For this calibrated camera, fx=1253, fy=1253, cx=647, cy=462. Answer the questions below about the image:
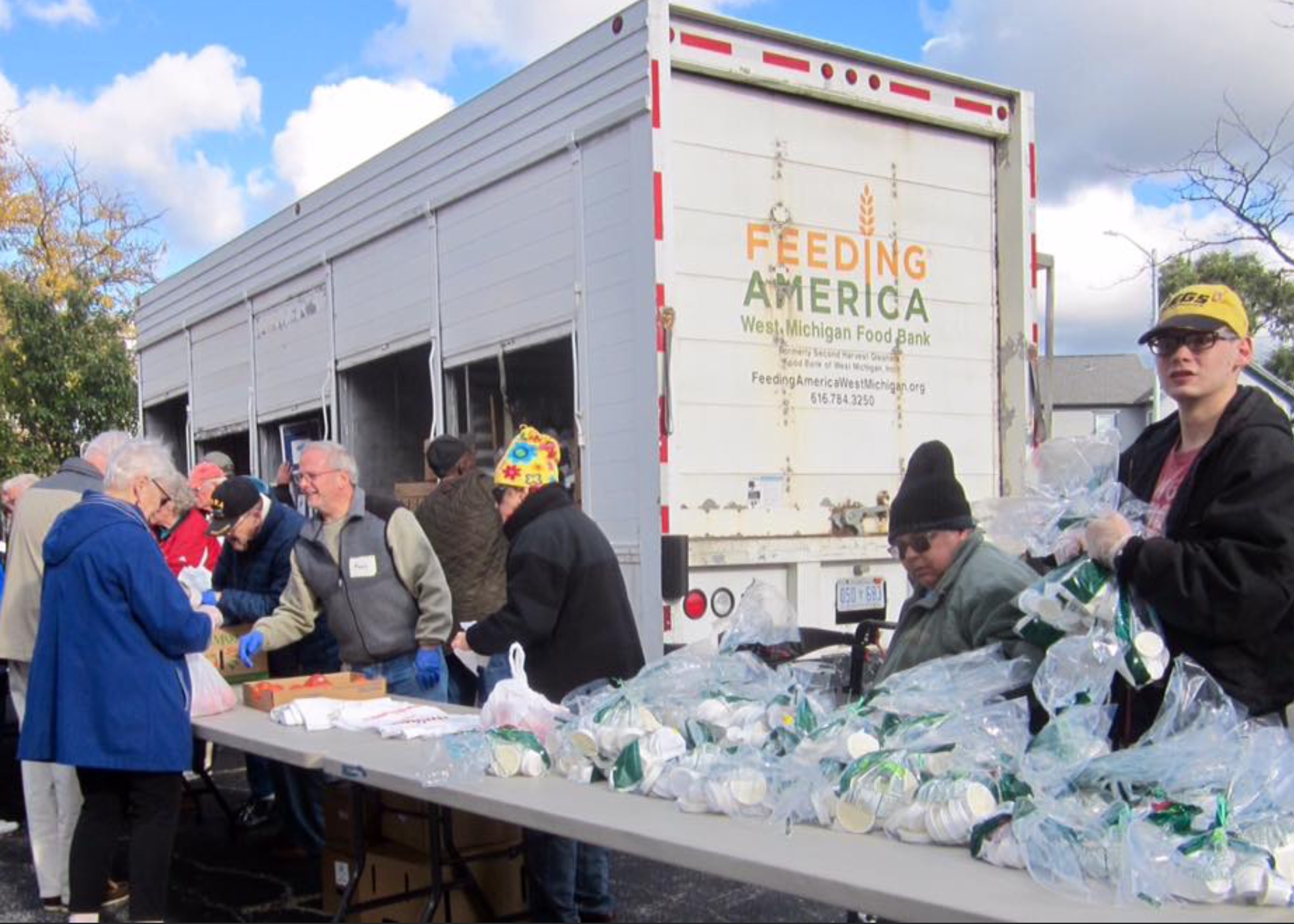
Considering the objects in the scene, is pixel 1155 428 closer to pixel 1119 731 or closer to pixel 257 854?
pixel 1119 731

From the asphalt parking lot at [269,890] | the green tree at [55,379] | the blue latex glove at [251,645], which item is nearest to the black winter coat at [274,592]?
the blue latex glove at [251,645]

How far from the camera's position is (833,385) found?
5.87 metres

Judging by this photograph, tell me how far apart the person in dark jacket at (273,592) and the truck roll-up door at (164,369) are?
6.23 metres

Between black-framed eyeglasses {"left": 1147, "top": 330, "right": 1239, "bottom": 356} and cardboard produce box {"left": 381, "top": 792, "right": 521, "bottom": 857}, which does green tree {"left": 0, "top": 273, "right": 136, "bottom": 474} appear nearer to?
cardboard produce box {"left": 381, "top": 792, "right": 521, "bottom": 857}

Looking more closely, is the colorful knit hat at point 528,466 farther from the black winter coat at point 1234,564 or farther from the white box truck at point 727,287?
the black winter coat at point 1234,564

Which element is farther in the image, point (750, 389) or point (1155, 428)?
point (750, 389)

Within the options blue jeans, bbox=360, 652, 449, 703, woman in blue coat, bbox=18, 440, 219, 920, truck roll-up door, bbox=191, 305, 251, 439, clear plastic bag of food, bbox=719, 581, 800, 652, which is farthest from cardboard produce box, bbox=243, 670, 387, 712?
truck roll-up door, bbox=191, 305, 251, 439

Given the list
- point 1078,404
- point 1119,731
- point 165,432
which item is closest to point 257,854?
point 1119,731

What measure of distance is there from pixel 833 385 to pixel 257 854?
3.38 m

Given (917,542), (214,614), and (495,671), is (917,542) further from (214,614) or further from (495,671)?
(214,614)

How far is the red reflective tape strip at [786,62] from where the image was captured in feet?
18.5

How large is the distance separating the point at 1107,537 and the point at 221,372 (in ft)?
29.5

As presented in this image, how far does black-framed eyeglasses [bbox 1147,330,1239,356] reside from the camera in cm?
261

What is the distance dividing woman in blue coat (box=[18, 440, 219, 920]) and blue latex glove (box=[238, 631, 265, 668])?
0.85m
